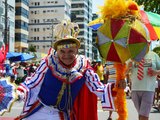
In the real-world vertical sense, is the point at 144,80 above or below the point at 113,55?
below

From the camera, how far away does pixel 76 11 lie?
123188 mm

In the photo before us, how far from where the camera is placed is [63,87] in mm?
4852

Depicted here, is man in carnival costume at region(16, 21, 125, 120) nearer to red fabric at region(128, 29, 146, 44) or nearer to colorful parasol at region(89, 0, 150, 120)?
colorful parasol at region(89, 0, 150, 120)

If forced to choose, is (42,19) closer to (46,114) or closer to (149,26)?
(149,26)

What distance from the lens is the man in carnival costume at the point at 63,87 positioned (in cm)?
486

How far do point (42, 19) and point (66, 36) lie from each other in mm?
87969

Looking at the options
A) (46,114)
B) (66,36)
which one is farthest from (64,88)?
(66,36)

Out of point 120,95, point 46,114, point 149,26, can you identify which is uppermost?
point 149,26

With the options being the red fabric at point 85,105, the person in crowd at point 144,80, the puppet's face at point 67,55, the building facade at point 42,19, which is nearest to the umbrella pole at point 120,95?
the red fabric at point 85,105

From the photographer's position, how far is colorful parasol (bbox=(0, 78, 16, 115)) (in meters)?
4.75

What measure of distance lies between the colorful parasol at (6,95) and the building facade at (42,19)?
3424 inches

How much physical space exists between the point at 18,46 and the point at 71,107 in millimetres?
71586

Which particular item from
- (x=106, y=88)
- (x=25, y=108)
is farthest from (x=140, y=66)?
(x=25, y=108)

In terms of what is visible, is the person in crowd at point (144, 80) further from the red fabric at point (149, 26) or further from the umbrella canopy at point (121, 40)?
the umbrella canopy at point (121, 40)
